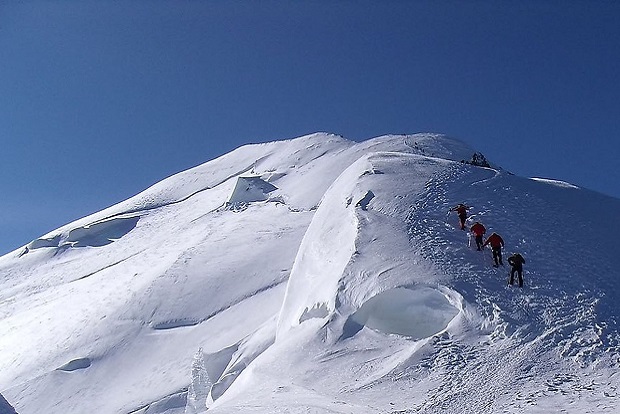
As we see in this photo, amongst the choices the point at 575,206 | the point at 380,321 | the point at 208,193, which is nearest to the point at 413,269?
the point at 380,321

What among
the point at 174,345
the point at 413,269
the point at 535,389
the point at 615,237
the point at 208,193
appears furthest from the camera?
the point at 208,193

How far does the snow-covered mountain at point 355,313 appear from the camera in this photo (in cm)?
1323

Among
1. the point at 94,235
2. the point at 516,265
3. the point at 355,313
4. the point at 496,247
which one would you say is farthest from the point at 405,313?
the point at 94,235

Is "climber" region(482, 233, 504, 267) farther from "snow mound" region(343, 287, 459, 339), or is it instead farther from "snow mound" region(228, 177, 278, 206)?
"snow mound" region(228, 177, 278, 206)

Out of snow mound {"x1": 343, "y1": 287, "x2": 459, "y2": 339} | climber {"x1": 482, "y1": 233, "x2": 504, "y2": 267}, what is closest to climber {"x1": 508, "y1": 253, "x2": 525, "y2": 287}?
climber {"x1": 482, "y1": 233, "x2": 504, "y2": 267}

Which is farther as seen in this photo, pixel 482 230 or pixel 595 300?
pixel 482 230

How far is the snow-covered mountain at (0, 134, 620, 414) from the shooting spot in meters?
13.2

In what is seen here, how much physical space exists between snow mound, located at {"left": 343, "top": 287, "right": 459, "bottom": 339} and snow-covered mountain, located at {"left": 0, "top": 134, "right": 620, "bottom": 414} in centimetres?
4

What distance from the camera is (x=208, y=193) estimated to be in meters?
62.1

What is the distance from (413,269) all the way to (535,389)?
5.42m

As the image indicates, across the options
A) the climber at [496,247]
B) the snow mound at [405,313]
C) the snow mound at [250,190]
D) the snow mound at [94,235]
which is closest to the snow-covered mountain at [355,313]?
the snow mound at [405,313]

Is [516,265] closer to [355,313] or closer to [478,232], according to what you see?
[478,232]

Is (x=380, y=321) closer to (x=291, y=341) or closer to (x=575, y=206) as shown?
(x=291, y=341)

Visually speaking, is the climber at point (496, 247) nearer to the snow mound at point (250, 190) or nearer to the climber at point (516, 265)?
the climber at point (516, 265)
